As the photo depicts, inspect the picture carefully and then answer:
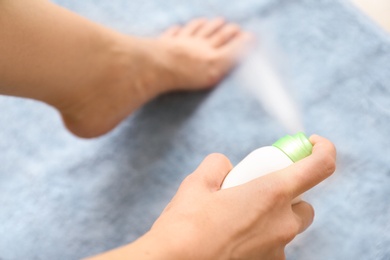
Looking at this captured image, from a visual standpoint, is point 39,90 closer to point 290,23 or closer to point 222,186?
point 222,186

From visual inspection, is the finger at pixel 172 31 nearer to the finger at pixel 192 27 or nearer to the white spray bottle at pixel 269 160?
the finger at pixel 192 27

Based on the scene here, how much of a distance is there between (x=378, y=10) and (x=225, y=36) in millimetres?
276

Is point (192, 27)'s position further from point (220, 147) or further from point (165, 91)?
point (220, 147)

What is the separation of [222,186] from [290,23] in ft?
1.45

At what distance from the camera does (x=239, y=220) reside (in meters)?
0.54

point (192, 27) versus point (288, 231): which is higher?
point (192, 27)

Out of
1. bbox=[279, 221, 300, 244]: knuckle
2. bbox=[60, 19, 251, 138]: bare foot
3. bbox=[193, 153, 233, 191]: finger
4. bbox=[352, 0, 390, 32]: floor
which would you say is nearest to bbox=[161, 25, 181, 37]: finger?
bbox=[60, 19, 251, 138]: bare foot

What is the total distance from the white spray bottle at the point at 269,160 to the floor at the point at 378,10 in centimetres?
44

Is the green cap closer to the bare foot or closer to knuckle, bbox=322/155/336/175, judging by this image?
knuckle, bbox=322/155/336/175

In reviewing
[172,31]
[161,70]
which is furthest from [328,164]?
[172,31]

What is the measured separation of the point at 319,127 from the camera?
825mm

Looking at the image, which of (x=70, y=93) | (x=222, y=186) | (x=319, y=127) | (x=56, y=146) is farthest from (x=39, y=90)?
(x=319, y=127)

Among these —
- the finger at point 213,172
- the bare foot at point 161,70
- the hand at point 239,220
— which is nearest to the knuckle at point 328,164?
the hand at point 239,220

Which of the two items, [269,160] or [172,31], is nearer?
[269,160]
